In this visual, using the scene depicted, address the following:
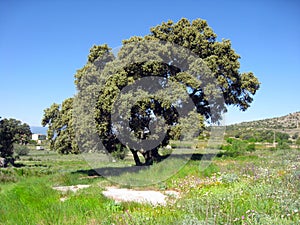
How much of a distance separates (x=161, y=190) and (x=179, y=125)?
4895 mm

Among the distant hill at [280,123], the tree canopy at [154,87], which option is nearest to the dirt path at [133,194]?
the tree canopy at [154,87]

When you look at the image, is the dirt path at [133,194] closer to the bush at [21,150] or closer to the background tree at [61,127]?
the background tree at [61,127]

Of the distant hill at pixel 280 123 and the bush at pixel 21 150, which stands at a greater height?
the distant hill at pixel 280 123

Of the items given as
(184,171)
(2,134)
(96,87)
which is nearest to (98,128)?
(96,87)

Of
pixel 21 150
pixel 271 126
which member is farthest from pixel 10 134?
pixel 271 126

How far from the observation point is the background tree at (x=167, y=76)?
13.2 m

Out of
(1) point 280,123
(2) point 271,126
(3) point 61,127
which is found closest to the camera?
(3) point 61,127

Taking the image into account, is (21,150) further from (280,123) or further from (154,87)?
(280,123)

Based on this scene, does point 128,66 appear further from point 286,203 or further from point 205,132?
point 286,203

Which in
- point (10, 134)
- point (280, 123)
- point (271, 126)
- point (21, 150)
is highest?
point (280, 123)

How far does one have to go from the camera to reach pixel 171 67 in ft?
49.3

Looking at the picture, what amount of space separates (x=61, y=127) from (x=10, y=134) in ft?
68.8

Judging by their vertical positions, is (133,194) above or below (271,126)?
below

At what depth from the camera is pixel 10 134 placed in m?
33.5
